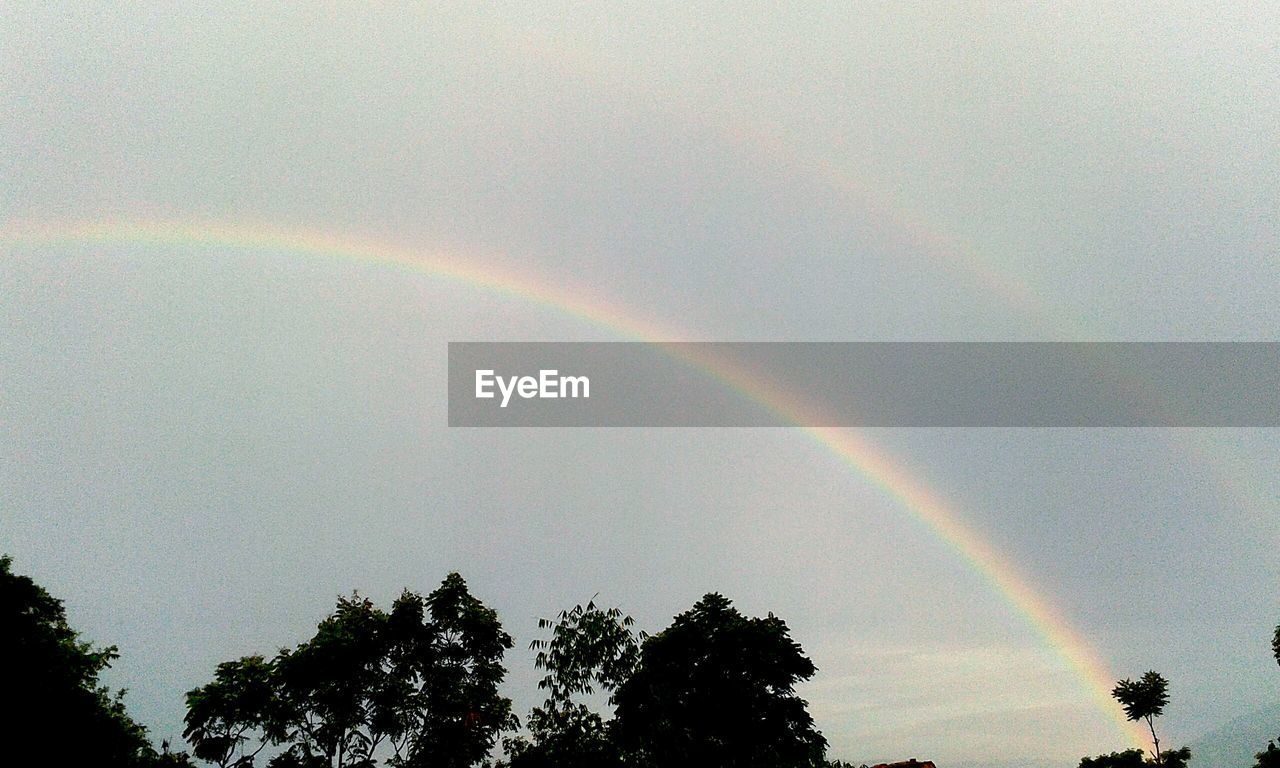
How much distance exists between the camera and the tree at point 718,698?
3759 cm

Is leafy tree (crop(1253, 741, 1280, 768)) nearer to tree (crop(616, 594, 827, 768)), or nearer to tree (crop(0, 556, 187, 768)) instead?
tree (crop(616, 594, 827, 768))

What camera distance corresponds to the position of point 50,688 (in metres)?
30.9

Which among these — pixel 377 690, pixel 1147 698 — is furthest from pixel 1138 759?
pixel 377 690

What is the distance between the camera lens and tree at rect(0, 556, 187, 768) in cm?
2994

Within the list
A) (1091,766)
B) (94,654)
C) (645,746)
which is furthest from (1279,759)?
(94,654)

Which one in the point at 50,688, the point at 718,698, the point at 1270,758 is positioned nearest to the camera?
the point at 50,688

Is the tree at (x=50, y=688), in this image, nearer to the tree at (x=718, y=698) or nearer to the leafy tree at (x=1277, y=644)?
the tree at (x=718, y=698)

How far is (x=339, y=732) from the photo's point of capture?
4131 centimetres

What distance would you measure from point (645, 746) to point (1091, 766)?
60.8 m

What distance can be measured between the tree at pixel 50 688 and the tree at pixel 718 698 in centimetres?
1912

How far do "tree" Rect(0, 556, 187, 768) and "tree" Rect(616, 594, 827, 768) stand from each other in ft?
62.7

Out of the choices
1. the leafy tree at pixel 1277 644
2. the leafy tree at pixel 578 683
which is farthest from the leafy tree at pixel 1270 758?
the leafy tree at pixel 578 683

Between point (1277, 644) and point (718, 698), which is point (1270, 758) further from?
point (718, 698)

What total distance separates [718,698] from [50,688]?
26.4 metres
